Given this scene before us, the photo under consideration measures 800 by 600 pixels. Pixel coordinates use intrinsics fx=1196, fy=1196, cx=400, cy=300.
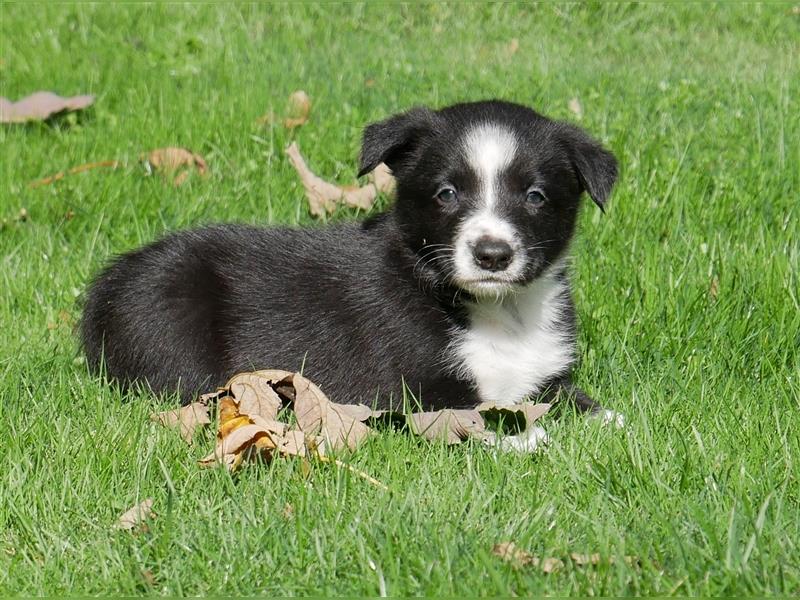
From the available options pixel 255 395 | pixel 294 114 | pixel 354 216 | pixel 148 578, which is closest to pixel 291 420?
pixel 255 395

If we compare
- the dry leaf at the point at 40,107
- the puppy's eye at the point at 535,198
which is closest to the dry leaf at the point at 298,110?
the dry leaf at the point at 40,107

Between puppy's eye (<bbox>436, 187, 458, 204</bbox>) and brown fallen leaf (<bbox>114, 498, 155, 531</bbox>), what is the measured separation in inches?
57.8

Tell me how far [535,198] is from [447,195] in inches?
11.8

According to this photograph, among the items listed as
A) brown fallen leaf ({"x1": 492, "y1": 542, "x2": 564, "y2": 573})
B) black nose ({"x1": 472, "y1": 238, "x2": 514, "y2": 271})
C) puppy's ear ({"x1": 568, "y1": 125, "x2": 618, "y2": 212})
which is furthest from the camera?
puppy's ear ({"x1": 568, "y1": 125, "x2": 618, "y2": 212})

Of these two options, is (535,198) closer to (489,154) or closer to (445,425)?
(489,154)

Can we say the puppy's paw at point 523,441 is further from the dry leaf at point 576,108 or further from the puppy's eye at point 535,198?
the dry leaf at point 576,108

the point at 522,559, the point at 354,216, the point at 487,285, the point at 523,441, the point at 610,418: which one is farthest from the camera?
the point at 354,216

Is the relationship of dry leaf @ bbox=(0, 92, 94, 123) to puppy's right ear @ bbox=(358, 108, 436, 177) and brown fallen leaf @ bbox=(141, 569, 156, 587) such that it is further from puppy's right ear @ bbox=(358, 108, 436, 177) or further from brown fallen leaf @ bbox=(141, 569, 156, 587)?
brown fallen leaf @ bbox=(141, 569, 156, 587)

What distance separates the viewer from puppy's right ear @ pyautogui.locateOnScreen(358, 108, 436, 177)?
4.14 meters

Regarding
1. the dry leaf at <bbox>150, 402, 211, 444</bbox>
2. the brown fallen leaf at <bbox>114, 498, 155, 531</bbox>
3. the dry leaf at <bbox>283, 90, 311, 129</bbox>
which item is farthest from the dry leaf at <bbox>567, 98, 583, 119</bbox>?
the brown fallen leaf at <bbox>114, 498, 155, 531</bbox>

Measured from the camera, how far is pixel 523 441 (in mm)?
3686

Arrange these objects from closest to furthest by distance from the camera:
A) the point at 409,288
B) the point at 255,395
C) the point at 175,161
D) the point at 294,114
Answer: the point at 255,395 < the point at 409,288 < the point at 175,161 < the point at 294,114

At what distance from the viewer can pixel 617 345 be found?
4516 mm

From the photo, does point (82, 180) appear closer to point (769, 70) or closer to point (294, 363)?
point (294, 363)
